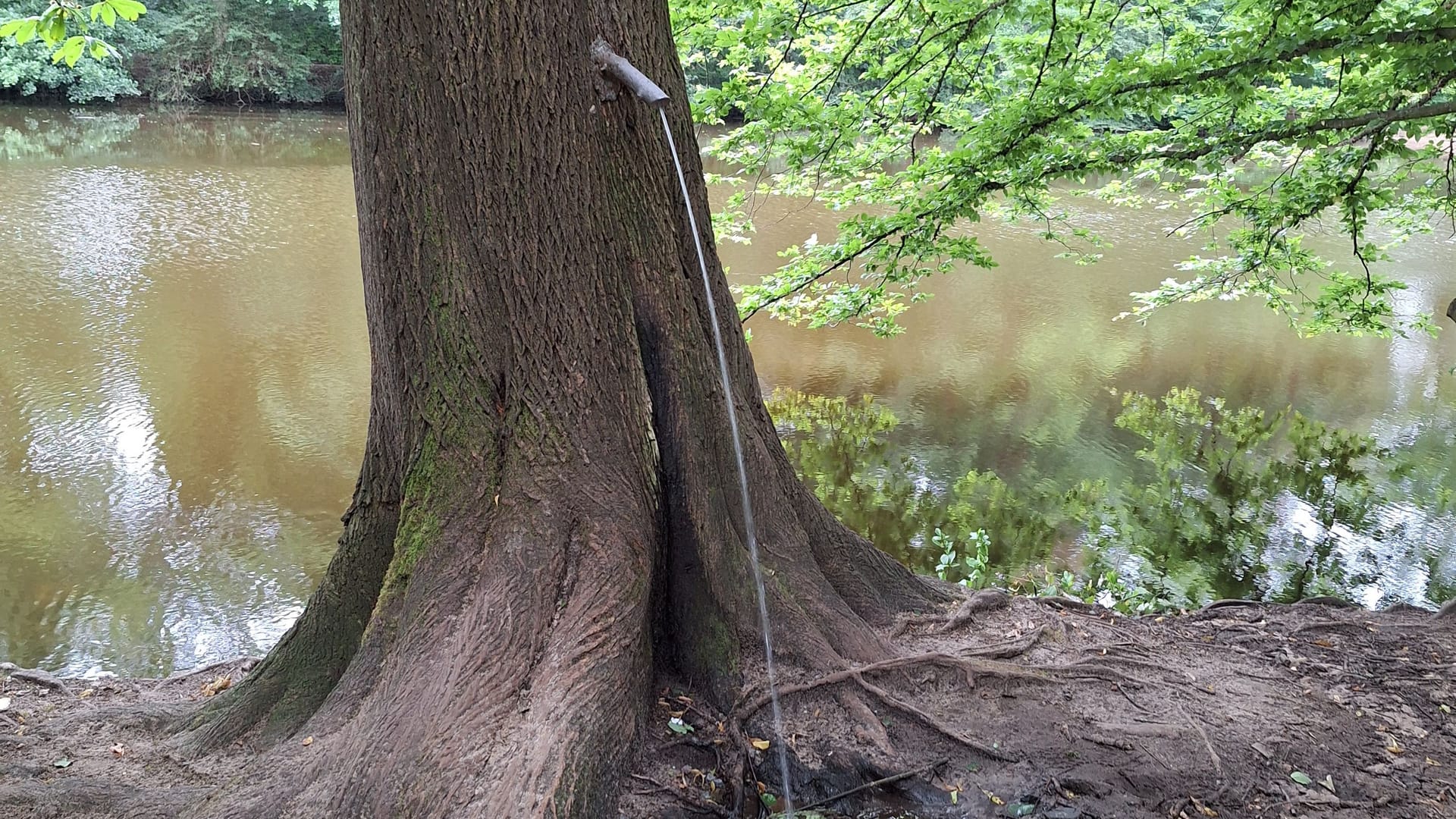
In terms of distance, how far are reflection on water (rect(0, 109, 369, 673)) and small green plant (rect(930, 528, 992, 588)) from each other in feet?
14.2

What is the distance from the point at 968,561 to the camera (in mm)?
5914

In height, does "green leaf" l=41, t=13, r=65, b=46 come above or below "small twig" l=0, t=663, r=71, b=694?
above

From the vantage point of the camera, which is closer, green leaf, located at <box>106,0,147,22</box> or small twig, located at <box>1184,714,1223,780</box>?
green leaf, located at <box>106,0,147,22</box>

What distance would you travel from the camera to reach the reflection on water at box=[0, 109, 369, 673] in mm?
5879

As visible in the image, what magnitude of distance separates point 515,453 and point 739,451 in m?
0.70

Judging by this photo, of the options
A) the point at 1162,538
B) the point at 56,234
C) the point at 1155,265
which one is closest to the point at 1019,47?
the point at 1162,538

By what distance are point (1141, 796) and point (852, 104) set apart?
4103 millimetres

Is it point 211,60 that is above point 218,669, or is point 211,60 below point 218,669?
above

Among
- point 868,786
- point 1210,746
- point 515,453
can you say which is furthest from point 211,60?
point 1210,746

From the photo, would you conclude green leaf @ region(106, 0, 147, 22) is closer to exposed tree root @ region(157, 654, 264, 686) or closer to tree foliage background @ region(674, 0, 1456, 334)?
exposed tree root @ region(157, 654, 264, 686)

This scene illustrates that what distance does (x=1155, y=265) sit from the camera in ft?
52.9

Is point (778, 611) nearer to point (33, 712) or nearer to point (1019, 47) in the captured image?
point (33, 712)

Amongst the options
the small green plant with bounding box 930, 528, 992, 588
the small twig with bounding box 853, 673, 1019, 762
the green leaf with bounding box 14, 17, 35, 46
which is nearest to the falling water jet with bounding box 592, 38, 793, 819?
the small twig with bounding box 853, 673, 1019, 762

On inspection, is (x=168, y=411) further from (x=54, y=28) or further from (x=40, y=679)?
(x=54, y=28)
